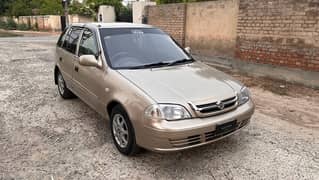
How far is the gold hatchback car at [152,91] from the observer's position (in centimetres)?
300

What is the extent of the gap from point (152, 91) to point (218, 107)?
0.76 metres

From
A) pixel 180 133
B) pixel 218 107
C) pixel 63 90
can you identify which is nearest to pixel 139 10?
pixel 63 90

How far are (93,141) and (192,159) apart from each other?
142 cm

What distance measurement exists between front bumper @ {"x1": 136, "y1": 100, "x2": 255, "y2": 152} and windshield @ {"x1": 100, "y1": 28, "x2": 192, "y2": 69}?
1136mm

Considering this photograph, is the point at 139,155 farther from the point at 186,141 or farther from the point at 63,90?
the point at 63,90

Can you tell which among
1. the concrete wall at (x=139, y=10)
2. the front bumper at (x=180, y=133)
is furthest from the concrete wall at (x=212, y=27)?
the front bumper at (x=180, y=133)

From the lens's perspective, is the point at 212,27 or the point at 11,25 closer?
the point at 212,27

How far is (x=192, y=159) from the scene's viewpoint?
11.3ft

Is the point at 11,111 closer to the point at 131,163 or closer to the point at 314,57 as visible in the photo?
the point at 131,163

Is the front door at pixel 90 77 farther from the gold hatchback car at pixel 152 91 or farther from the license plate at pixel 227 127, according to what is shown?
the license plate at pixel 227 127

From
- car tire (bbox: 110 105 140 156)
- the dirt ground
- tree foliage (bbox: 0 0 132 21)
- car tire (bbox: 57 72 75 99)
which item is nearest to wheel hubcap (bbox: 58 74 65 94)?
car tire (bbox: 57 72 75 99)

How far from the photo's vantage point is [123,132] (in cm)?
351

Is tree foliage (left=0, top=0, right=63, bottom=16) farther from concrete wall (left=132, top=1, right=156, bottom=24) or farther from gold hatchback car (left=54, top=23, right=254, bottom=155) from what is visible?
gold hatchback car (left=54, top=23, right=254, bottom=155)

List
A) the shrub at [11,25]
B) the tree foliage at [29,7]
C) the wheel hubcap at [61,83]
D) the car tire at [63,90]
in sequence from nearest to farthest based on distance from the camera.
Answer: the car tire at [63,90] → the wheel hubcap at [61,83] → the shrub at [11,25] → the tree foliage at [29,7]
